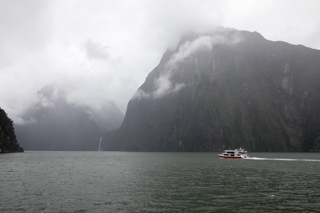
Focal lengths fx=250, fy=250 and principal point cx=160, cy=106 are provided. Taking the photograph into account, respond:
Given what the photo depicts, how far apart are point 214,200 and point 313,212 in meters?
10.9

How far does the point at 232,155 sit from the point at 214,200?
11362cm

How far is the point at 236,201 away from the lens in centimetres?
3167

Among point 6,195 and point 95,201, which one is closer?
point 95,201

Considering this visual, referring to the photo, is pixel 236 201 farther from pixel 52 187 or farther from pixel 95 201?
pixel 52 187

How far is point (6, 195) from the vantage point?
36062 millimetres

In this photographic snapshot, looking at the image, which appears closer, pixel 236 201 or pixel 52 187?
pixel 236 201

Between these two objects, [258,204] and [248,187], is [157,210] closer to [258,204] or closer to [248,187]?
[258,204]

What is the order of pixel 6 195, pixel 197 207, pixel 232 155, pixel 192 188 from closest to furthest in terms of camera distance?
pixel 197 207, pixel 6 195, pixel 192 188, pixel 232 155

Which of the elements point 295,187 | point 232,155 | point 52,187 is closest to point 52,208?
point 52,187

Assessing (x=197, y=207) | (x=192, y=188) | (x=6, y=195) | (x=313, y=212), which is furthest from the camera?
(x=192, y=188)

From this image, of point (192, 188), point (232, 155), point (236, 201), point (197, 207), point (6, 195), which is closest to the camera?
point (197, 207)

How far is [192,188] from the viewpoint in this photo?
40906mm

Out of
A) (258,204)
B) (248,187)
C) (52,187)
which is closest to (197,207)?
(258,204)

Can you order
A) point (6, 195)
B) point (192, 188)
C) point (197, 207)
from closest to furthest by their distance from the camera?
point (197, 207) → point (6, 195) → point (192, 188)
